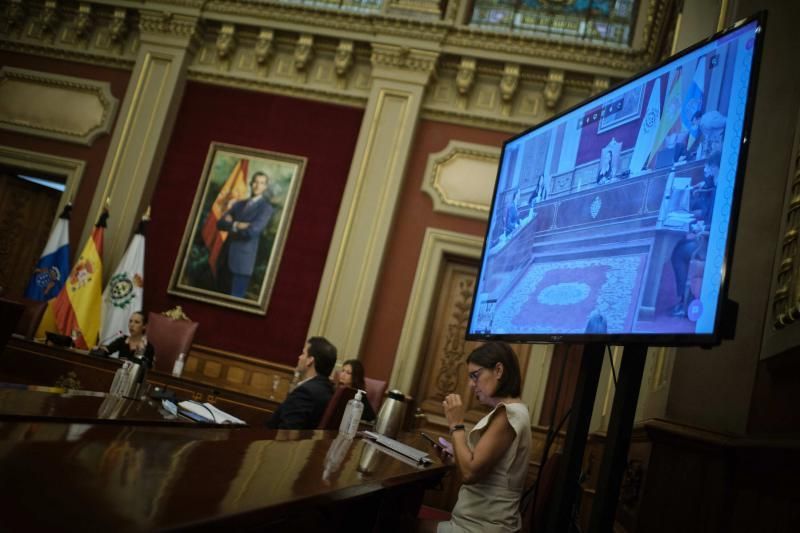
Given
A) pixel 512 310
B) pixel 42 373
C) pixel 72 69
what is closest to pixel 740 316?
pixel 512 310

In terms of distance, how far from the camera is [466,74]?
6.22 meters

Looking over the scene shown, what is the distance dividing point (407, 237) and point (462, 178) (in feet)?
2.29

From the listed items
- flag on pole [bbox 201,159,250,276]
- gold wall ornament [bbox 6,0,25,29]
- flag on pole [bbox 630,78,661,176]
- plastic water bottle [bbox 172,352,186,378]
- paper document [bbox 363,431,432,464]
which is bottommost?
plastic water bottle [bbox 172,352,186,378]

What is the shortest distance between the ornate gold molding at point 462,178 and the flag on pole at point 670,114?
4.35 m

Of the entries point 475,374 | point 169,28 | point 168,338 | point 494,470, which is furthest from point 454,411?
point 169,28

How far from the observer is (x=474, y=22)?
20.9ft

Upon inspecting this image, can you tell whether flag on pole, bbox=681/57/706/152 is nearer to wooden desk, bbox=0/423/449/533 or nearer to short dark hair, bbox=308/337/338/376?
wooden desk, bbox=0/423/449/533

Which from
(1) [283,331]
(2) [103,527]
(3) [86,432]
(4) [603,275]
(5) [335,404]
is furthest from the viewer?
(1) [283,331]

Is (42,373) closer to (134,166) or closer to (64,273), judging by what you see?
(64,273)

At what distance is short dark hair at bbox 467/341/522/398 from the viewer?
2.30 meters

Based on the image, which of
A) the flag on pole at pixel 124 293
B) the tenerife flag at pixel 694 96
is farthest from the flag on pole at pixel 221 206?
the tenerife flag at pixel 694 96

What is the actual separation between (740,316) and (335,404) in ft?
5.14

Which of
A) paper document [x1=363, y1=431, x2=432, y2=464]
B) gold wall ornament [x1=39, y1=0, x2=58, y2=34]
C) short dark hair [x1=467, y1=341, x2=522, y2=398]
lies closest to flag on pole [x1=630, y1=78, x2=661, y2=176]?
short dark hair [x1=467, y1=341, x2=522, y2=398]

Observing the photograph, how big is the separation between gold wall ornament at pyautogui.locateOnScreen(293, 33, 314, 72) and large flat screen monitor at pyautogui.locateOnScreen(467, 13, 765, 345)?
4651 millimetres
